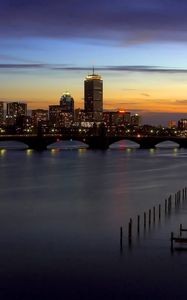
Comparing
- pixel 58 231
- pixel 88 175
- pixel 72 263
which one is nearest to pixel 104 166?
pixel 88 175

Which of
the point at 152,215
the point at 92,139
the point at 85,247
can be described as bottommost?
the point at 92,139

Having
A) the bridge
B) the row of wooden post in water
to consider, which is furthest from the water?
the bridge

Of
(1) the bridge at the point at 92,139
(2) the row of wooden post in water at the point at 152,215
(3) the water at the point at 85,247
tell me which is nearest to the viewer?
(3) the water at the point at 85,247

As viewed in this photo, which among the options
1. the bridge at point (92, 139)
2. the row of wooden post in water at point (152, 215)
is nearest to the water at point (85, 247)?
the row of wooden post in water at point (152, 215)

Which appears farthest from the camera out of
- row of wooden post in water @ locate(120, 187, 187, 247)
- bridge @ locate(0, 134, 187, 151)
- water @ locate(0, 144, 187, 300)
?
bridge @ locate(0, 134, 187, 151)

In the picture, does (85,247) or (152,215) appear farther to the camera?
(152,215)

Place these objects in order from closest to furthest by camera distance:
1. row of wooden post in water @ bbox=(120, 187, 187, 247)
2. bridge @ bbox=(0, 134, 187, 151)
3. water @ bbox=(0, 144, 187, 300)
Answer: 1. water @ bbox=(0, 144, 187, 300)
2. row of wooden post in water @ bbox=(120, 187, 187, 247)
3. bridge @ bbox=(0, 134, 187, 151)

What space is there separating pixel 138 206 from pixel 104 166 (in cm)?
4424

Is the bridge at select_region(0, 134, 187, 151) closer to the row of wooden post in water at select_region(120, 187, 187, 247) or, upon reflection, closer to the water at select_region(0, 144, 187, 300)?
the water at select_region(0, 144, 187, 300)

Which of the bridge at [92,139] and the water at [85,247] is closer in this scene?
the water at [85,247]

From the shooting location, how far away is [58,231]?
31.5 meters

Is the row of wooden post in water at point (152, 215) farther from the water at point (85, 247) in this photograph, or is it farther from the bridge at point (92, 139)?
the bridge at point (92, 139)

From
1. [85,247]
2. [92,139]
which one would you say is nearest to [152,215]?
[85,247]

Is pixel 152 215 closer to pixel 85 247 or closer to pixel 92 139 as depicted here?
pixel 85 247
